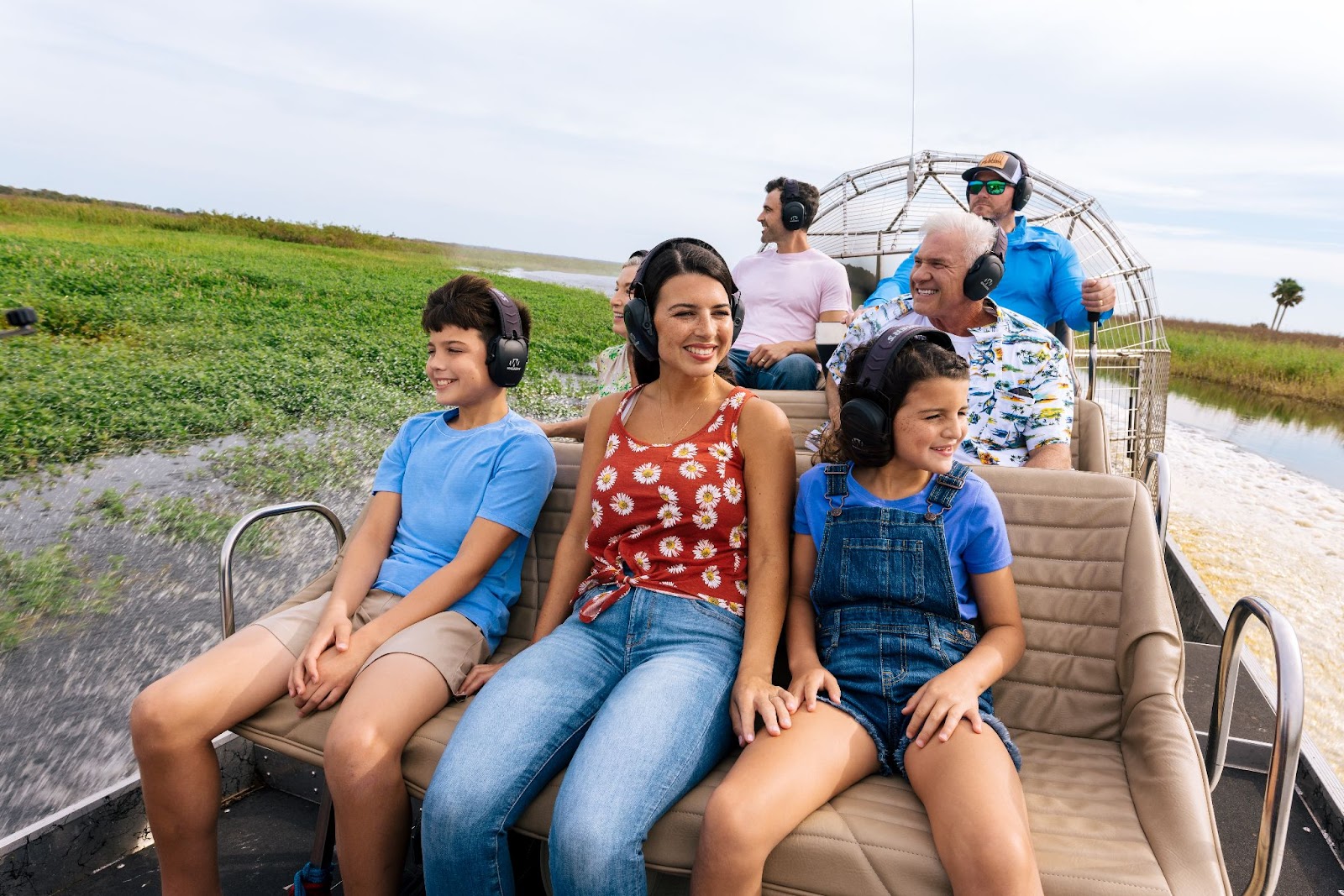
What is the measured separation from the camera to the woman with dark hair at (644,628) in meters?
1.49

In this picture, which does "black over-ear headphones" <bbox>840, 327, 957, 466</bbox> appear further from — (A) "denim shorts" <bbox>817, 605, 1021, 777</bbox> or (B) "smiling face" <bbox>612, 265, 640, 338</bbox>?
(B) "smiling face" <bbox>612, 265, 640, 338</bbox>

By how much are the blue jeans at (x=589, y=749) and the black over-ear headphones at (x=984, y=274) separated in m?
1.39

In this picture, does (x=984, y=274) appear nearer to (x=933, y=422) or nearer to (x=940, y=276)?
(x=940, y=276)

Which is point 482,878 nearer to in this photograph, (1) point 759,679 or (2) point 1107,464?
(1) point 759,679

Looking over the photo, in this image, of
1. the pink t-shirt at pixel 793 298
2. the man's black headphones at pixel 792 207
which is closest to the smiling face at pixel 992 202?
the pink t-shirt at pixel 793 298

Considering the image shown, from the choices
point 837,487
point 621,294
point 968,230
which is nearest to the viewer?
point 837,487

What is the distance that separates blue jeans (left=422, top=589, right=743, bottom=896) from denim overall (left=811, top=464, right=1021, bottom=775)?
0.80 feet

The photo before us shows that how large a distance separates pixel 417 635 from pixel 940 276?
1882 millimetres

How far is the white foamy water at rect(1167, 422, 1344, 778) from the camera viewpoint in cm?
514

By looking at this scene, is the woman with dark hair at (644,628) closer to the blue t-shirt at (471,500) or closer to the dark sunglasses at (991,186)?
the blue t-shirt at (471,500)

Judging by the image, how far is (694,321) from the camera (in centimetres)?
192

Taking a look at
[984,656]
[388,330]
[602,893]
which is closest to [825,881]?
[602,893]

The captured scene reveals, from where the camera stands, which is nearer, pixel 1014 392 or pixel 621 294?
pixel 1014 392

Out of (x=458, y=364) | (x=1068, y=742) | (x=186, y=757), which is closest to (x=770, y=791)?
(x=1068, y=742)
